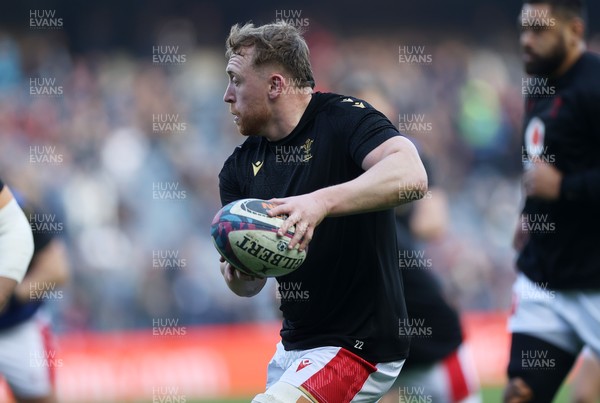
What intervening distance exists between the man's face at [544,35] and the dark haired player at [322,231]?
Result: 1876mm

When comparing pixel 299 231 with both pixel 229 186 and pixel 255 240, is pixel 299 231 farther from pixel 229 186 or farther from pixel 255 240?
pixel 229 186

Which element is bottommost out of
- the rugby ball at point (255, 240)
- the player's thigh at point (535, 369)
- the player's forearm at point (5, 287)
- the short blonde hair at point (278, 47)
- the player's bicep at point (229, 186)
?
the player's thigh at point (535, 369)

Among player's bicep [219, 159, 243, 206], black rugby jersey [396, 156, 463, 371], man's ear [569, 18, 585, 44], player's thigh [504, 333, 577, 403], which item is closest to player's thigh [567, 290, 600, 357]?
player's thigh [504, 333, 577, 403]

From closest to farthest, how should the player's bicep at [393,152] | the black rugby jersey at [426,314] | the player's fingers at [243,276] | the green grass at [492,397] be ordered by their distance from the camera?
1. the player's bicep at [393,152]
2. the player's fingers at [243,276]
3. the black rugby jersey at [426,314]
4. the green grass at [492,397]

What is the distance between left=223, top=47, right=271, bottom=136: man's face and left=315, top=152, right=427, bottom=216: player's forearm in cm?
85

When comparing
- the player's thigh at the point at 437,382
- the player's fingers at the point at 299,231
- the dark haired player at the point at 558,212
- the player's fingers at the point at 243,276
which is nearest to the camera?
the player's fingers at the point at 299,231

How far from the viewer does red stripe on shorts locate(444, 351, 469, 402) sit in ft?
22.4

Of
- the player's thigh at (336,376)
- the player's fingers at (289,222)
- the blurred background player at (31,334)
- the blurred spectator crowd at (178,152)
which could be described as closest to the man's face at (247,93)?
the player's fingers at (289,222)

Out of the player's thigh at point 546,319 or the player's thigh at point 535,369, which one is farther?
the player's thigh at point 546,319

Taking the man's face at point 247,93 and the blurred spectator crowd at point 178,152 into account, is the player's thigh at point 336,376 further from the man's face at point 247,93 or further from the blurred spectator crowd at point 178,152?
the blurred spectator crowd at point 178,152

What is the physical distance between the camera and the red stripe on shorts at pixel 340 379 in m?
4.64

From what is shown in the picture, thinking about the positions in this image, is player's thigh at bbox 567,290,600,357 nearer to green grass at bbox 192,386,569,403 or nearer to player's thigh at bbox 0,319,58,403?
player's thigh at bbox 0,319,58,403

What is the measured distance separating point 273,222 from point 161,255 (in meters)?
10.3

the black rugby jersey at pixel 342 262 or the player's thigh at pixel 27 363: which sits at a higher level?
the black rugby jersey at pixel 342 262
